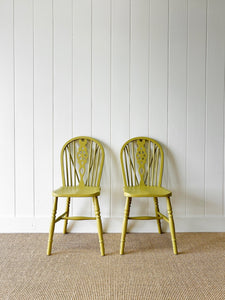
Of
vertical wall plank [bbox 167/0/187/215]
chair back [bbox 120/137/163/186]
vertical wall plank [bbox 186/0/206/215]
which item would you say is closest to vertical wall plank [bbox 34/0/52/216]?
chair back [bbox 120/137/163/186]

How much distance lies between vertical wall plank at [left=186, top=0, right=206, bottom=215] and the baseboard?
Answer: 93 millimetres

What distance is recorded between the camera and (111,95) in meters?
2.24

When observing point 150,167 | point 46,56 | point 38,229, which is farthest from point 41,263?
point 46,56

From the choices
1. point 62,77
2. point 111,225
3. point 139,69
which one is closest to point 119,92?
point 139,69

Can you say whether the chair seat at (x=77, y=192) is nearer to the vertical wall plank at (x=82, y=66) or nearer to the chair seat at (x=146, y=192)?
the chair seat at (x=146, y=192)

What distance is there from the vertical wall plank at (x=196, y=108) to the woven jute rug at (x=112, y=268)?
0.35m

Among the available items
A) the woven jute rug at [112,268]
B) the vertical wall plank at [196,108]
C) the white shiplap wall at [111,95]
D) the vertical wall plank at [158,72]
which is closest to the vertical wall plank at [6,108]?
the white shiplap wall at [111,95]

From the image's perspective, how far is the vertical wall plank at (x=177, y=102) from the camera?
7.27ft

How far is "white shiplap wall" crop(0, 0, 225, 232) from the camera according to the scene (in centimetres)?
221

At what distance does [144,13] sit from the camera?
2207mm

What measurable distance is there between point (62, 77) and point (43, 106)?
284mm

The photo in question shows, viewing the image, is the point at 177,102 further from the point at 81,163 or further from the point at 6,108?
the point at 6,108

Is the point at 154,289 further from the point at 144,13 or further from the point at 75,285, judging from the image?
the point at 144,13

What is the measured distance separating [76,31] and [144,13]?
57 cm
